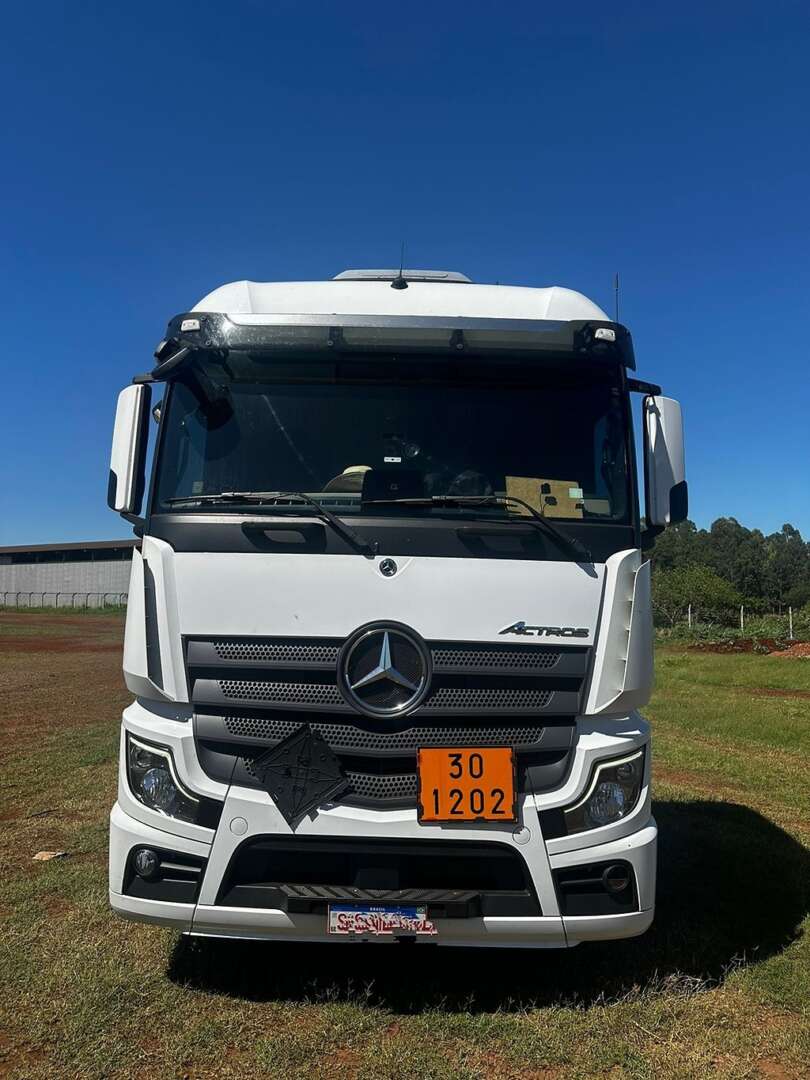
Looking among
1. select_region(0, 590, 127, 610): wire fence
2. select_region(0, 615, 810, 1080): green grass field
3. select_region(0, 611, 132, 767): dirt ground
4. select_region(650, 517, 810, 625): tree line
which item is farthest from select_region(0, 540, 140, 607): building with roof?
select_region(0, 615, 810, 1080): green grass field

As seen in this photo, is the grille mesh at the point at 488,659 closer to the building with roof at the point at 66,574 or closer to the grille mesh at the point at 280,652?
the grille mesh at the point at 280,652

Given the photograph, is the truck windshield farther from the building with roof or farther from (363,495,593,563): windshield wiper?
the building with roof

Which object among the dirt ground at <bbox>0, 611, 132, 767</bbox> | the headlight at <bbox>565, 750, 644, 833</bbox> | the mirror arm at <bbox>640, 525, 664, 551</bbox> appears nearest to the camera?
the headlight at <bbox>565, 750, 644, 833</bbox>

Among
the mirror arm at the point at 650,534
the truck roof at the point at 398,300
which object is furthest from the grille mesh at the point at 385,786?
the truck roof at the point at 398,300

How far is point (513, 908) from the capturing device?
3197 mm

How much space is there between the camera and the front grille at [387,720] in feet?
10.7

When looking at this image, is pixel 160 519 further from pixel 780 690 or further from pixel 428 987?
pixel 780 690

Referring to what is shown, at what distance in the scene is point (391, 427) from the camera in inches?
151

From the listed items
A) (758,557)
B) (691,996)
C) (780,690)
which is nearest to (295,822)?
(691,996)

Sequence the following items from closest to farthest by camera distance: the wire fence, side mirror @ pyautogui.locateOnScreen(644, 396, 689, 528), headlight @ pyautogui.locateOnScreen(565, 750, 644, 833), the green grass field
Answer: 1. the green grass field
2. headlight @ pyautogui.locateOnScreen(565, 750, 644, 833)
3. side mirror @ pyautogui.locateOnScreen(644, 396, 689, 528)
4. the wire fence

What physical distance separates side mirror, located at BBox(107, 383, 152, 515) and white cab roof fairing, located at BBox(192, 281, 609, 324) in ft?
1.83

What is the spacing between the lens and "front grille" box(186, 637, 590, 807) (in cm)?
327

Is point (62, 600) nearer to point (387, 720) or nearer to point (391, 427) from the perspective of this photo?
point (391, 427)

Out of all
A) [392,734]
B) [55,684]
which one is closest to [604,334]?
[392,734]
